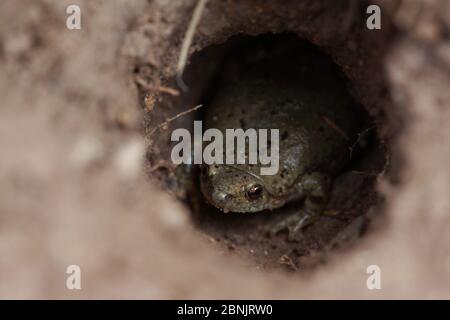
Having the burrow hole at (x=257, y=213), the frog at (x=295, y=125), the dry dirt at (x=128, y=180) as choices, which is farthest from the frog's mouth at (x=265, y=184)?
the dry dirt at (x=128, y=180)

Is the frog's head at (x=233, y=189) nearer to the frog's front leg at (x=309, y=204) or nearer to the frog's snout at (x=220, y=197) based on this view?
the frog's snout at (x=220, y=197)

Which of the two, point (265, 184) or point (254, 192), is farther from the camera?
point (265, 184)

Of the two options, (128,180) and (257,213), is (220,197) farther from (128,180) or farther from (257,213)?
(128,180)

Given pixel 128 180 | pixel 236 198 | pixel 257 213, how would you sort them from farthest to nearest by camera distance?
pixel 257 213, pixel 236 198, pixel 128 180

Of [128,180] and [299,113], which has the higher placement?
[299,113]


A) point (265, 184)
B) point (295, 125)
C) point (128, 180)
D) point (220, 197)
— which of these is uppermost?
point (295, 125)

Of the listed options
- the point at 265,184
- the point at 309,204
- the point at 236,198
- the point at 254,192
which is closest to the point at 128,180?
the point at 236,198

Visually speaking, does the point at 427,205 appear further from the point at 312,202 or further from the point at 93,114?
the point at 312,202
